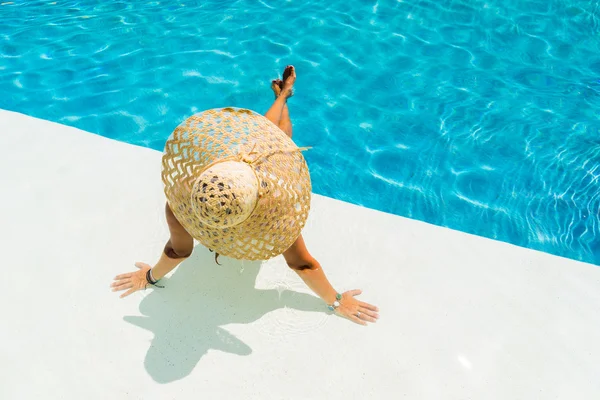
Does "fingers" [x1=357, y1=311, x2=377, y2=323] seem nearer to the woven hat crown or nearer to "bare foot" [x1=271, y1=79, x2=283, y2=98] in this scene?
the woven hat crown

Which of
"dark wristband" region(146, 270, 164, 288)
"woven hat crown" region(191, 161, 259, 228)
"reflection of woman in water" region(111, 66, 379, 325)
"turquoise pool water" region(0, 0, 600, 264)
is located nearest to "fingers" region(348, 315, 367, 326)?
"reflection of woman in water" region(111, 66, 379, 325)

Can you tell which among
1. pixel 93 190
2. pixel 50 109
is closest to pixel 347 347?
pixel 93 190

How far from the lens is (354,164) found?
4.05 m

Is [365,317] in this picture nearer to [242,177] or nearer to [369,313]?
[369,313]

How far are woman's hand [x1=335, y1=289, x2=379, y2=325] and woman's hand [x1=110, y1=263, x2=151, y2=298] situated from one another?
1.13 metres

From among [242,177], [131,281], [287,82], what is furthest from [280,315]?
[287,82]

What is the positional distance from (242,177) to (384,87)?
3686mm

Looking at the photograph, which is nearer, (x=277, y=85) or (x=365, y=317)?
(x=365, y=317)

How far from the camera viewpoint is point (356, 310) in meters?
2.46

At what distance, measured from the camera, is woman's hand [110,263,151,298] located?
2.51m

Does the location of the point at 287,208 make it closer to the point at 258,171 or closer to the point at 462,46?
the point at 258,171

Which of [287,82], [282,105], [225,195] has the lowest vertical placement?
[282,105]

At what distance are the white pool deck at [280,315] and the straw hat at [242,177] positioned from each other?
893 millimetres

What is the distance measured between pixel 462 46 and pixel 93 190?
4.36 meters
